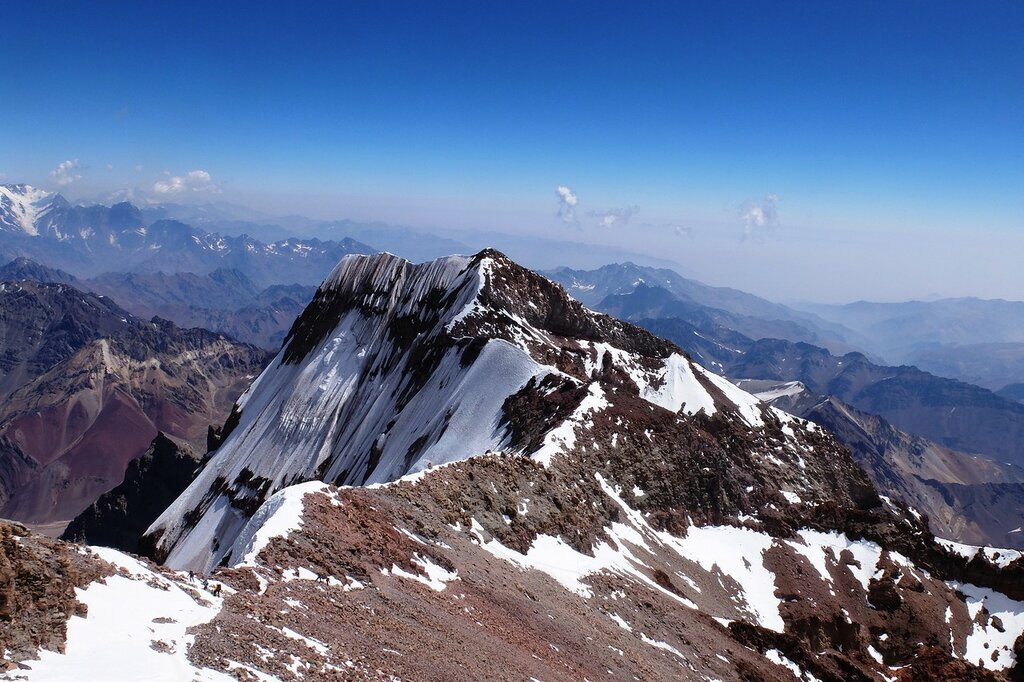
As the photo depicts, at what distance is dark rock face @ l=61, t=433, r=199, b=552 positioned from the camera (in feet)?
535

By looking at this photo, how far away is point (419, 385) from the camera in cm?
8088

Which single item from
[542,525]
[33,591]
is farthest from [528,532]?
[33,591]

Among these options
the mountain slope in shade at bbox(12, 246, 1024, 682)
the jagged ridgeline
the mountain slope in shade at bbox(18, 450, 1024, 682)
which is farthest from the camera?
the jagged ridgeline

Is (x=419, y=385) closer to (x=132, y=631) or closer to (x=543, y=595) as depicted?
(x=543, y=595)

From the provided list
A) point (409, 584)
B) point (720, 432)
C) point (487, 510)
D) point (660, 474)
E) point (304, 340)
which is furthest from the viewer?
point (304, 340)

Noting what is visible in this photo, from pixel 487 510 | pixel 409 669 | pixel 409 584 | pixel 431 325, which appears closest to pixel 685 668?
pixel 487 510

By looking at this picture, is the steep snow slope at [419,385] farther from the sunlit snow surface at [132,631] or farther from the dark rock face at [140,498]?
the dark rock face at [140,498]

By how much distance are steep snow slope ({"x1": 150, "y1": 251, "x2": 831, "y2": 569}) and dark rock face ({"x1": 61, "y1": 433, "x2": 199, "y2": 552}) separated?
7183cm

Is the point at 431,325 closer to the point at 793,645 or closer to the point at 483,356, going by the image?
the point at 483,356

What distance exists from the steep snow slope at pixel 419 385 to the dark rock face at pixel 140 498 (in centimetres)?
7183

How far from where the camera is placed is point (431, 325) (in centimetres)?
9581

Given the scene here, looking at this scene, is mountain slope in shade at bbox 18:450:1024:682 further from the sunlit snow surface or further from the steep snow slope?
the steep snow slope

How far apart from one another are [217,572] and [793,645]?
3906cm

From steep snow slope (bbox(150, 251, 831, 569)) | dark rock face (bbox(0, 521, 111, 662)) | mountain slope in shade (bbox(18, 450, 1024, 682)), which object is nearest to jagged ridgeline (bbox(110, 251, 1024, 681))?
mountain slope in shade (bbox(18, 450, 1024, 682))
